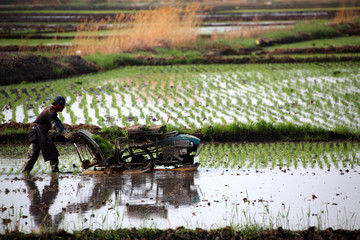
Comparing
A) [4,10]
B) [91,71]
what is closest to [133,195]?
[91,71]

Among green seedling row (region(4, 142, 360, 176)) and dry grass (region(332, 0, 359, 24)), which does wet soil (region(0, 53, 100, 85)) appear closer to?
green seedling row (region(4, 142, 360, 176))

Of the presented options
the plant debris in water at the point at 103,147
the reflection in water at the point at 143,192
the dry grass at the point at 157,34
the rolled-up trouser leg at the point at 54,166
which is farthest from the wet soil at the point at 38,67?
the reflection in water at the point at 143,192

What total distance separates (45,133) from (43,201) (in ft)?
5.95

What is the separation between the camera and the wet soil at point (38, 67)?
15328 millimetres

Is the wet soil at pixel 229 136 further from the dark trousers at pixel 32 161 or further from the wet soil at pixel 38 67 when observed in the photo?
the wet soil at pixel 38 67

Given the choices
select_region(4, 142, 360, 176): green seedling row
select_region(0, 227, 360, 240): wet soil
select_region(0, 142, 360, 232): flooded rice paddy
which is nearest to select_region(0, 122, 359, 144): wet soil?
select_region(4, 142, 360, 176): green seedling row

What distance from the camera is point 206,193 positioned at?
616 centimetres

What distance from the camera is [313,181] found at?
21.5 feet

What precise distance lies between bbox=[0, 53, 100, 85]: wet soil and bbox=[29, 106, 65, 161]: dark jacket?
8.27m

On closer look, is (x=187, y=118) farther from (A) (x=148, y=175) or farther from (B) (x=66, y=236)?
(B) (x=66, y=236)

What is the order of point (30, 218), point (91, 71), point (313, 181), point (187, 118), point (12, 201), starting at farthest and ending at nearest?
point (91, 71), point (187, 118), point (313, 181), point (12, 201), point (30, 218)

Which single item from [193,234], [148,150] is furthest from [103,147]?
[193,234]

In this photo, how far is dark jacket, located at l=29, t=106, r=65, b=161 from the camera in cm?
732

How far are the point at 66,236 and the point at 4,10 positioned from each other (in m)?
36.6
